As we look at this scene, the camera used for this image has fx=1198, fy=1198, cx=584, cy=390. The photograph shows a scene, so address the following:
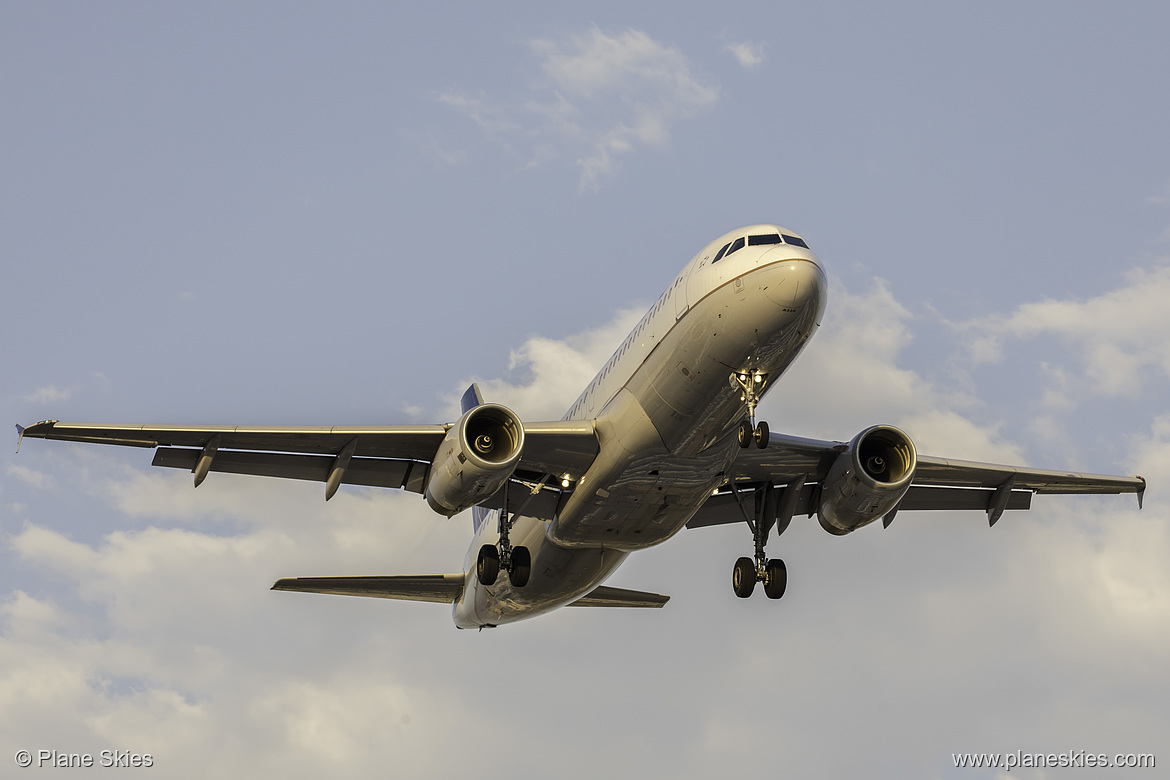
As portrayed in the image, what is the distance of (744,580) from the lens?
92.1 ft

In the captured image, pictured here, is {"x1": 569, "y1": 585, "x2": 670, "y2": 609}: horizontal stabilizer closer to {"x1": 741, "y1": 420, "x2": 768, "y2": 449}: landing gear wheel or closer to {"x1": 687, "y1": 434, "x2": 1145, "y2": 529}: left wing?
{"x1": 687, "y1": 434, "x2": 1145, "y2": 529}: left wing

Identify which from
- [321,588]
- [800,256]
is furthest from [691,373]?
[321,588]

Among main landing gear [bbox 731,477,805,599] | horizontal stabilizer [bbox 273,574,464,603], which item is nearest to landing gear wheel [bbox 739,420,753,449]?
main landing gear [bbox 731,477,805,599]

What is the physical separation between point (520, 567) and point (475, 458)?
5226 millimetres

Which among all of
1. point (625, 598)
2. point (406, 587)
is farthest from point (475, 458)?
point (625, 598)

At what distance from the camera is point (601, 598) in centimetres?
3591

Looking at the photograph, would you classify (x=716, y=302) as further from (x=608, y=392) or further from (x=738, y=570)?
(x=738, y=570)

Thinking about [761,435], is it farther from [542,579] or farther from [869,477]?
[542,579]

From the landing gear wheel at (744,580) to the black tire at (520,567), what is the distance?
4.88 meters

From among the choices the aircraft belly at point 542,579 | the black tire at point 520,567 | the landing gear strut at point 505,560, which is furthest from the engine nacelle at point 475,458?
the aircraft belly at point 542,579

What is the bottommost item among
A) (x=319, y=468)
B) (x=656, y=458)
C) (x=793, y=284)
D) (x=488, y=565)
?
(x=488, y=565)

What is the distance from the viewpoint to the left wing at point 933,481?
2791 cm

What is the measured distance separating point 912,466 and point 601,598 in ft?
40.5

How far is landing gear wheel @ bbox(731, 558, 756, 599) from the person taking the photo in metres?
28.1
